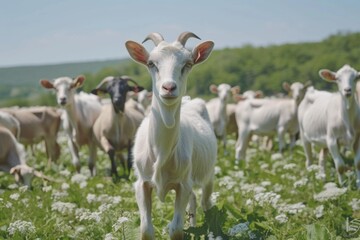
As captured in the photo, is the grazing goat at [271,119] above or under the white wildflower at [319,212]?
under

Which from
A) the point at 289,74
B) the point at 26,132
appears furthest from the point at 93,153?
the point at 289,74

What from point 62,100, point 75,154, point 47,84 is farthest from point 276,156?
point 47,84

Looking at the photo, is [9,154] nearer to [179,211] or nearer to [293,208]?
[179,211]

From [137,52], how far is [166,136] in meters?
0.95

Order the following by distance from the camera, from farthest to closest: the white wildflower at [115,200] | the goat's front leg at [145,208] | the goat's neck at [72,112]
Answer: the goat's neck at [72,112], the white wildflower at [115,200], the goat's front leg at [145,208]

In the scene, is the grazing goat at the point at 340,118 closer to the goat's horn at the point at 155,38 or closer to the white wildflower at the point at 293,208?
the white wildflower at the point at 293,208

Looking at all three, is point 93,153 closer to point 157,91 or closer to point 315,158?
point 315,158

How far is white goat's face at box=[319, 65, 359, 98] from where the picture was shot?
31.0ft

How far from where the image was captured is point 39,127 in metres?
16.2

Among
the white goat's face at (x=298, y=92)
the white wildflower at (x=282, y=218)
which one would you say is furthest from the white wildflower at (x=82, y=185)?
the white goat's face at (x=298, y=92)

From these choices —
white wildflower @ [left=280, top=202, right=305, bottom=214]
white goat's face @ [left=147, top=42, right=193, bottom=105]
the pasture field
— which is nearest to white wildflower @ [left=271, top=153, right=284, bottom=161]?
the pasture field

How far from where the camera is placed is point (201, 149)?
6.34 metres

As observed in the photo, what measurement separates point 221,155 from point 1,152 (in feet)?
23.9

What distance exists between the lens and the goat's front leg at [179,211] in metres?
5.20
